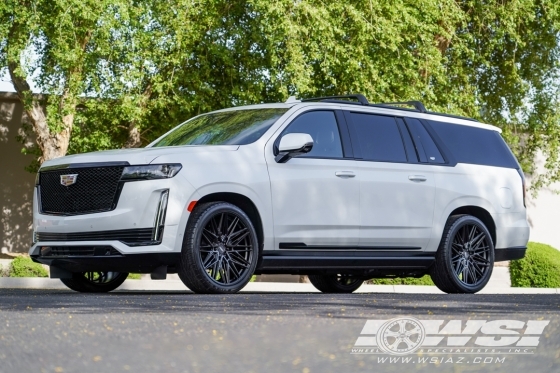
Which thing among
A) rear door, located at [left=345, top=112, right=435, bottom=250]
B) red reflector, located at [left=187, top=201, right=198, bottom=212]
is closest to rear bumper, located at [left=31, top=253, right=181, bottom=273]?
red reflector, located at [left=187, top=201, right=198, bottom=212]

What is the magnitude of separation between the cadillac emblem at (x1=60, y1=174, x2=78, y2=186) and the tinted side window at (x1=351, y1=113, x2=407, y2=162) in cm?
309

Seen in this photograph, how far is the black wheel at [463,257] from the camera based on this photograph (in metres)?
12.1

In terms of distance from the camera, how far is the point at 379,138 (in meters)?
11.9

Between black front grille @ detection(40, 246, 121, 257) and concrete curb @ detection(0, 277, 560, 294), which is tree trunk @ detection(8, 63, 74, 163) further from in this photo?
black front grille @ detection(40, 246, 121, 257)

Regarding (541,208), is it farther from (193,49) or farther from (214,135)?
(214,135)

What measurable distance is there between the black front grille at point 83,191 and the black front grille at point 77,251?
345 mm

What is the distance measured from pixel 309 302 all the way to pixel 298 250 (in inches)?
85.4

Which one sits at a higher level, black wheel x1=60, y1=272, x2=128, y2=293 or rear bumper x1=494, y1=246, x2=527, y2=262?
rear bumper x1=494, y1=246, x2=527, y2=262

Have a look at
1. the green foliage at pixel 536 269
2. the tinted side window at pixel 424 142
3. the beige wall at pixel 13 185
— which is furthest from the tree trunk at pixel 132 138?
the tinted side window at pixel 424 142

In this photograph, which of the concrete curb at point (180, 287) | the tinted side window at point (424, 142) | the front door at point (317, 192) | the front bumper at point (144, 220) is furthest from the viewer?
the concrete curb at point (180, 287)

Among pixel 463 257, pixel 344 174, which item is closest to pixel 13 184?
pixel 463 257

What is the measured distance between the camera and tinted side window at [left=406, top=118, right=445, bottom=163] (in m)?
12.3

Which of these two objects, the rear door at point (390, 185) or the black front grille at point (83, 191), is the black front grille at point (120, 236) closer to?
the black front grille at point (83, 191)

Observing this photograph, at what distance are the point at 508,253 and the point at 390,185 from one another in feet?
7.16
